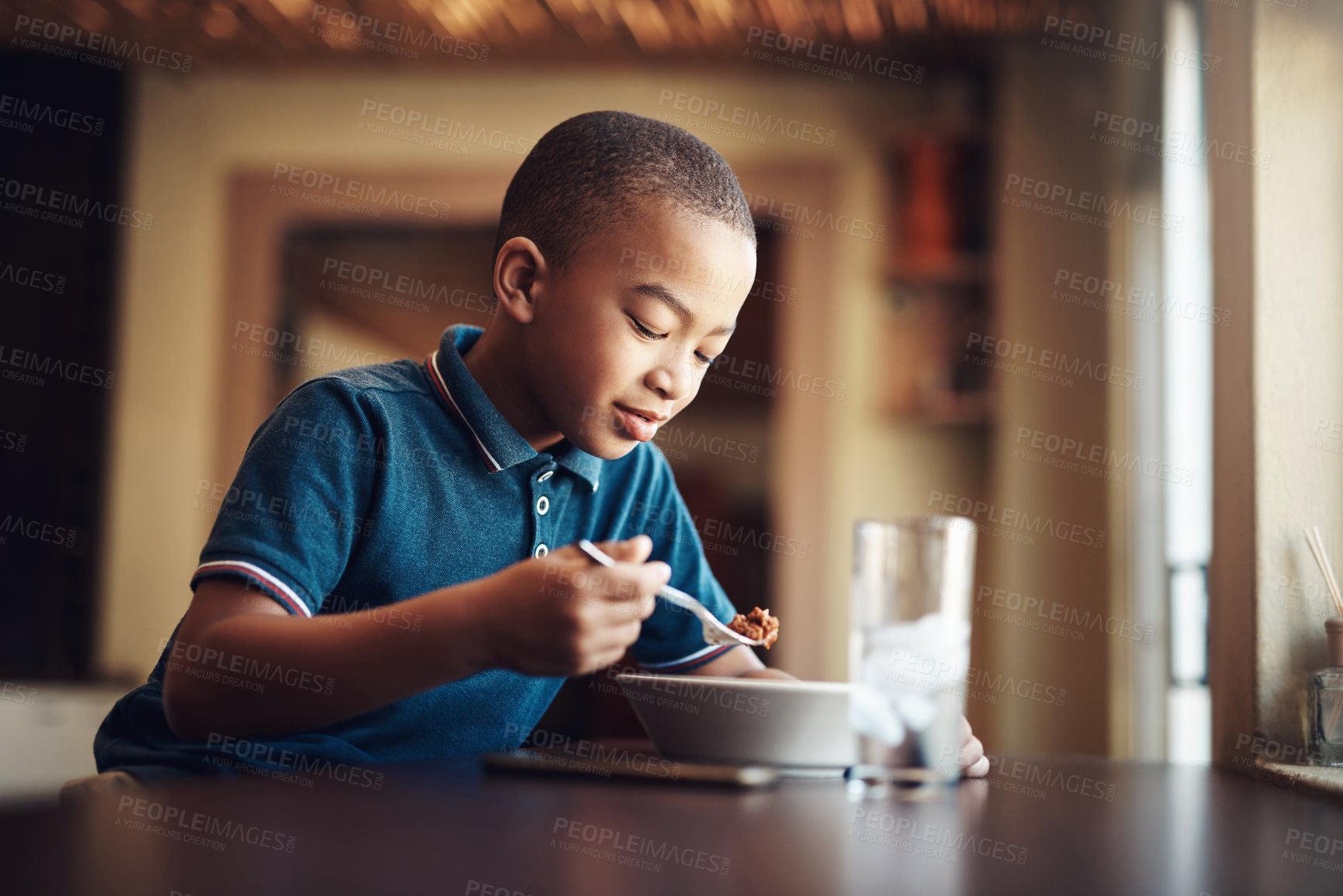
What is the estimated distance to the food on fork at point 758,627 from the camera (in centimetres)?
98

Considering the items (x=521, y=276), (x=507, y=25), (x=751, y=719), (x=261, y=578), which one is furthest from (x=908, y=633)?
(x=507, y=25)

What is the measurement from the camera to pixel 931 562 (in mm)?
694

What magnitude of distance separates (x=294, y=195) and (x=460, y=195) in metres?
0.58

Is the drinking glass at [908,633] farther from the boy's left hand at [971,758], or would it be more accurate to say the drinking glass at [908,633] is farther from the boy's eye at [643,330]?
the boy's eye at [643,330]

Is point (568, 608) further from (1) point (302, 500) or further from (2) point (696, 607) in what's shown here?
(1) point (302, 500)

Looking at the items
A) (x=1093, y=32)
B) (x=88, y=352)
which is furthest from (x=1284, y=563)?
(x=88, y=352)

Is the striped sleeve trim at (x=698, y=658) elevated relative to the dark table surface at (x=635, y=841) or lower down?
elevated

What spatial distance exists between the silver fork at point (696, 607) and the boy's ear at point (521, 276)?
290 mm

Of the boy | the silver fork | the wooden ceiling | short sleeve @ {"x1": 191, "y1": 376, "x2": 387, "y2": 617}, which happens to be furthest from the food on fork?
the wooden ceiling

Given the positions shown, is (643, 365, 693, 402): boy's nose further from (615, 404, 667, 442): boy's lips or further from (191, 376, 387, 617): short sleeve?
(191, 376, 387, 617): short sleeve

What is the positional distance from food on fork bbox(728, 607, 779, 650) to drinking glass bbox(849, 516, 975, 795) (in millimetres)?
258

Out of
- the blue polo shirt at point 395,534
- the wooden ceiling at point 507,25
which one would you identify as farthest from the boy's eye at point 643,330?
the wooden ceiling at point 507,25

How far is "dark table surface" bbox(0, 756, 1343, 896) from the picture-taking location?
0.48 meters

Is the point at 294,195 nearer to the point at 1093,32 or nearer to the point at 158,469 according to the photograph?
the point at 158,469
